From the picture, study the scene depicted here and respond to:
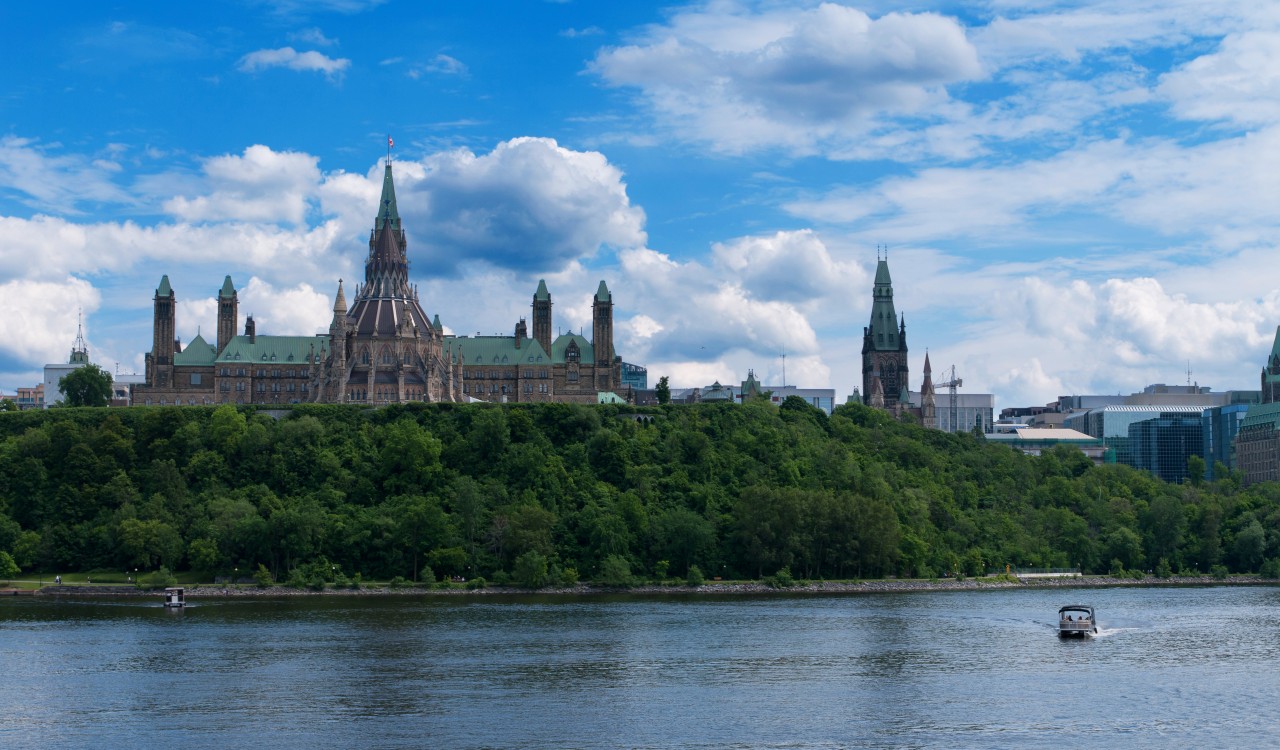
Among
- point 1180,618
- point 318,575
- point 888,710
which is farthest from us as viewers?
point 318,575

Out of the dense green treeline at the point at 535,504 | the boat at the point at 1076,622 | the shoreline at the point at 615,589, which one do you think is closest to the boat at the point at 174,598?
the shoreline at the point at 615,589

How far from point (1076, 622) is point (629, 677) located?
1500 inches

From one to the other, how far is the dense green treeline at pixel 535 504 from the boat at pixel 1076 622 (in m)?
44.5

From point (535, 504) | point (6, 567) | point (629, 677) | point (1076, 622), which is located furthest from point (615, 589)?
point (629, 677)

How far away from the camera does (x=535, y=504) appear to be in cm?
15388

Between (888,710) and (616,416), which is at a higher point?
(616,416)

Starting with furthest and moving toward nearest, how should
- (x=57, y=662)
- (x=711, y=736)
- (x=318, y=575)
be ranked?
(x=318, y=575) < (x=57, y=662) < (x=711, y=736)

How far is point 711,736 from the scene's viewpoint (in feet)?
219

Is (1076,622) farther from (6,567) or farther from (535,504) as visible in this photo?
(6,567)

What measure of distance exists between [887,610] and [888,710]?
5186cm

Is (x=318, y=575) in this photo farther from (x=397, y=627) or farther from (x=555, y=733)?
(x=555, y=733)

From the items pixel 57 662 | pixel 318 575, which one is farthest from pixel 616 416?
pixel 57 662

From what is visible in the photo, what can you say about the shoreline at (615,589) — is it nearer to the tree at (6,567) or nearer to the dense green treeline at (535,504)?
the dense green treeline at (535,504)

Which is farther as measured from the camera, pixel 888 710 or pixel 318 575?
pixel 318 575
